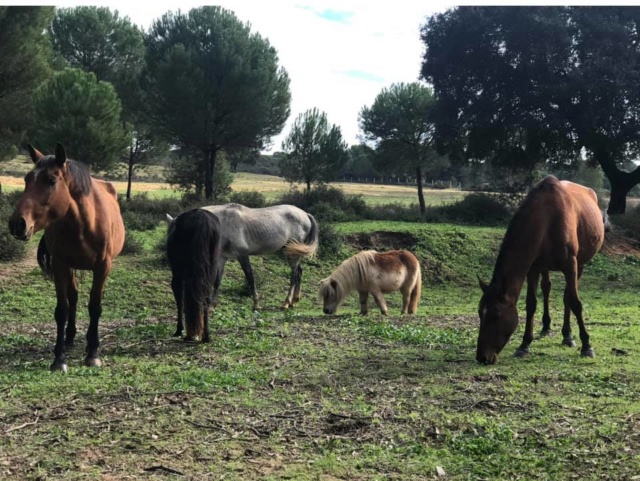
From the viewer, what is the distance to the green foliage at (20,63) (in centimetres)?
1811

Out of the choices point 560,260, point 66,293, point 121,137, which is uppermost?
point 121,137

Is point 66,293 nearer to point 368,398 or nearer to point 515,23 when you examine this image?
point 368,398

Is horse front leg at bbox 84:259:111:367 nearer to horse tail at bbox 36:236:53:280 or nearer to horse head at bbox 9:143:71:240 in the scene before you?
horse head at bbox 9:143:71:240

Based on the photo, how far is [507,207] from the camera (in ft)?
87.2

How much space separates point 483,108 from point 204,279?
24.1m

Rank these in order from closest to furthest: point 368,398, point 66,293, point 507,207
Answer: point 368,398 < point 66,293 < point 507,207


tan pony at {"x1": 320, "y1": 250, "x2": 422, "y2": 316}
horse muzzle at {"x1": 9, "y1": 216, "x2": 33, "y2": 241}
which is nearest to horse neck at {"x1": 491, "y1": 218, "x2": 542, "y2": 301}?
tan pony at {"x1": 320, "y1": 250, "x2": 422, "y2": 316}

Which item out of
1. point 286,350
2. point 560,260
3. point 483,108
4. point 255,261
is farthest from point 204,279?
point 483,108

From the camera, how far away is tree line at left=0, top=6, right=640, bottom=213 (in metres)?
25.5

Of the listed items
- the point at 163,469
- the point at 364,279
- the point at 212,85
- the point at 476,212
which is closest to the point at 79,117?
the point at 212,85

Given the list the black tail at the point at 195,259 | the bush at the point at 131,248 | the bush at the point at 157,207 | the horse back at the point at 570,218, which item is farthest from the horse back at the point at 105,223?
the bush at the point at 157,207

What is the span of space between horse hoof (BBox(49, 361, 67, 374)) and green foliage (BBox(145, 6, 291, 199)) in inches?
817

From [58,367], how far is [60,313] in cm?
64

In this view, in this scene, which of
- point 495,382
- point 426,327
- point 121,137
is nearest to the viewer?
point 495,382
